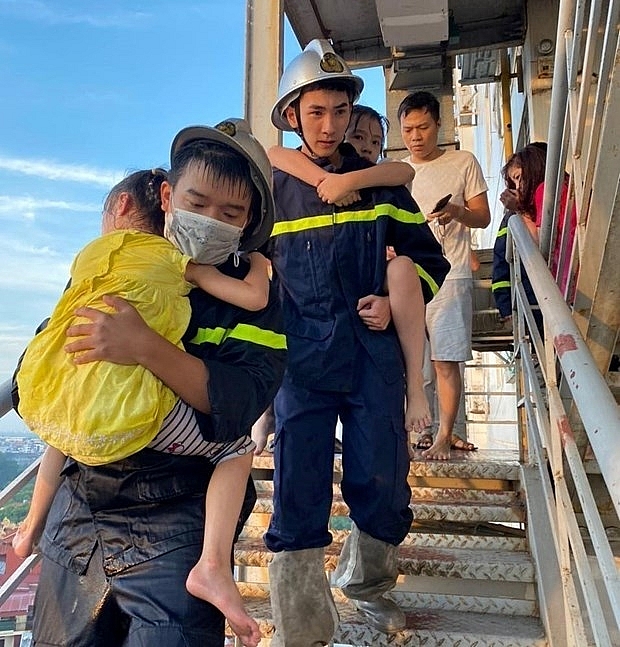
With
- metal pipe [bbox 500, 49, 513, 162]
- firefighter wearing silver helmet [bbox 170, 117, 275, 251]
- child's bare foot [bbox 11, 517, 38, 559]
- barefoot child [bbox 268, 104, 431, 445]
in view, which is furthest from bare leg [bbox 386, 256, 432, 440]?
metal pipe [bbox 500, 49, 513, 162]

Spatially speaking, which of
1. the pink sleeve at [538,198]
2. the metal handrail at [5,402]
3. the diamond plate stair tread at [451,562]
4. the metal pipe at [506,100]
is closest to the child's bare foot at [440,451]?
the diamond plate stair tread at [451,562]

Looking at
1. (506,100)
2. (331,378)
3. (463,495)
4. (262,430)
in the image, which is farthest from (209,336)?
(506,100)

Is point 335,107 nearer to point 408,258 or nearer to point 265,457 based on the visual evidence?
point 408,258

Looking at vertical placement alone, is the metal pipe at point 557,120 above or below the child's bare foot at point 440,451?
above

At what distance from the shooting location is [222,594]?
40.2 inches

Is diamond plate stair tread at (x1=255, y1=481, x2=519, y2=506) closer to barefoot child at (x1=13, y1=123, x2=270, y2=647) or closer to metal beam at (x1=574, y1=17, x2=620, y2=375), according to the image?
metal beam at (x1=574, y1=17, x2=620, y2=375)

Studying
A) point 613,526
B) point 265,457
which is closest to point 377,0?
point 265,457

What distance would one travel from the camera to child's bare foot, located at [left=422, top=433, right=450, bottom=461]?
119 inches

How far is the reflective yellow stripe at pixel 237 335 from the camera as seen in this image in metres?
1.21

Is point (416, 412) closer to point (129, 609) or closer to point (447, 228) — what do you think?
point (129, 609)

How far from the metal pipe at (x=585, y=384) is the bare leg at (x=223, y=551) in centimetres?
59

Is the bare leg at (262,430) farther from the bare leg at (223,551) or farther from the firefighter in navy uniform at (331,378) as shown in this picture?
the bare leg at (223,551)

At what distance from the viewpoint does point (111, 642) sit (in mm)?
1065

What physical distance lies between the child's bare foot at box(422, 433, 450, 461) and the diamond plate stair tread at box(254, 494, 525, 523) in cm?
37
